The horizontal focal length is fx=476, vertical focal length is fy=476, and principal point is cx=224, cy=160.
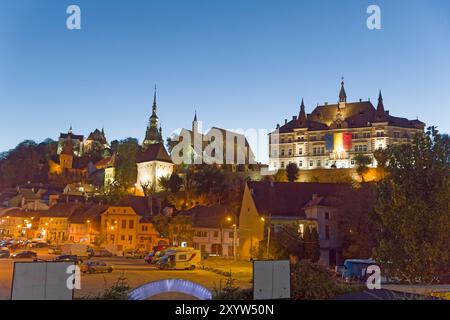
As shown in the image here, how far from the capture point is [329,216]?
44656 mm

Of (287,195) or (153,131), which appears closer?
(287,195)

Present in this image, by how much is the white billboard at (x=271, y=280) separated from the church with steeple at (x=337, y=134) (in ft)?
239

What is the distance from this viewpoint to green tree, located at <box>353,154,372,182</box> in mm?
77125

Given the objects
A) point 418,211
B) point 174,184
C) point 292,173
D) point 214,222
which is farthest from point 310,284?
point 174,184

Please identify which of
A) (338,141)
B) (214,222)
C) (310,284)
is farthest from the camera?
(338,141)

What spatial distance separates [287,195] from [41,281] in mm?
37341

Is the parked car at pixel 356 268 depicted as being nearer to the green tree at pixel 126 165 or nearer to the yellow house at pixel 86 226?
the yellow house at pixel 86 226

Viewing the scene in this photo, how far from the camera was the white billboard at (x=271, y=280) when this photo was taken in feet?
47.2

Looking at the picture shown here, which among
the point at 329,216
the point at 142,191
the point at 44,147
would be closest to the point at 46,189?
the point at 142,191

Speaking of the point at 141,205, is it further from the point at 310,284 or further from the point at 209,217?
the point at 310,284

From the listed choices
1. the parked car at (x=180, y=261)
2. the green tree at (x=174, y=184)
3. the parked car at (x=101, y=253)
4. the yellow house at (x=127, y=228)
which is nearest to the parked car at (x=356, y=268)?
the parked car at (x=180, y=261)

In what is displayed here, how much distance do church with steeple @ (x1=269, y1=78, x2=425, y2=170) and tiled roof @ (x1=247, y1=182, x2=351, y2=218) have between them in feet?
122

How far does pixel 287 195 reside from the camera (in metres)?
48.7

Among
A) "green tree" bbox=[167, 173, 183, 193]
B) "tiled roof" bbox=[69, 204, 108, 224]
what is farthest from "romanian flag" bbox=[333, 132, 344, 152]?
"tiled roof" bbox=[69, 204, 108, 224]
